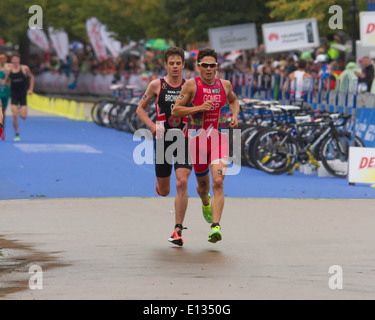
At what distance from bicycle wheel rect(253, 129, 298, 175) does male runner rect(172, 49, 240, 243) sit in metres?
7.42

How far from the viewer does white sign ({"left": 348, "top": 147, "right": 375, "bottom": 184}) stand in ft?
53.5

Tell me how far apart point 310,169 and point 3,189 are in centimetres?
571

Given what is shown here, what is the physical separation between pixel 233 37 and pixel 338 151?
1770 cm

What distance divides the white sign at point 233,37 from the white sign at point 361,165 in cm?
1848

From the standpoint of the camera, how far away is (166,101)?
36.0ft

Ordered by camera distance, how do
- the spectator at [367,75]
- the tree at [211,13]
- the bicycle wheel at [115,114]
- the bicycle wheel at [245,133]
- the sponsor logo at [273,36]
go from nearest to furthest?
1. the bicycle wheel at [245,133]
2. the spectator at [367,75]
3. the sponsor logo at [273,36]
4. the bicycle wheel at [115,114]
5. the tree at [211,13]

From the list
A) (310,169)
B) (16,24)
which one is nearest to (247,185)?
(310,169)

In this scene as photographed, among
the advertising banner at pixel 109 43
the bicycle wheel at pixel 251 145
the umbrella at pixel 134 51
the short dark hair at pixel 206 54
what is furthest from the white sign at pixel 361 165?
the umbrella at pixel 134 51

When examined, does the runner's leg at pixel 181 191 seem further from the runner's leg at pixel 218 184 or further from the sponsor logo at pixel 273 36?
the sponsor logo at pixel 273 36

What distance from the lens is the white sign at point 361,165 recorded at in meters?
16.3

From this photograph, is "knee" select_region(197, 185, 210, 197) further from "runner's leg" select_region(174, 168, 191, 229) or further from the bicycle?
the bicycle

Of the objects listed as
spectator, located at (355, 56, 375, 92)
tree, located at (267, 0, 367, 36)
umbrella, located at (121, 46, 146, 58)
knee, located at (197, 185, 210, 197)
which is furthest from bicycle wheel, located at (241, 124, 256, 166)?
umbrella, located at (121, 46, 146, 58)

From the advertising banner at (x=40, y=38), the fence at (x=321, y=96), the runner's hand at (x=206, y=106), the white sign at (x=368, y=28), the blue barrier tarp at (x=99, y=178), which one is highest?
the advertising banner at (x=40, y=38)

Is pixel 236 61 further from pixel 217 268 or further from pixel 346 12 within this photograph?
pixel 217 268
